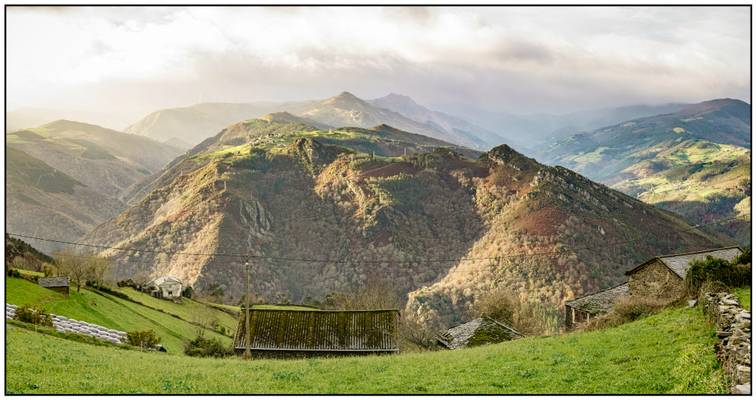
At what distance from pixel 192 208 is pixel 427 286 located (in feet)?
270

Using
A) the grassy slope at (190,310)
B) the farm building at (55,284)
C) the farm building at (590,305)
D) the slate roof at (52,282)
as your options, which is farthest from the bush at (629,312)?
the grassy slope at (190,310)

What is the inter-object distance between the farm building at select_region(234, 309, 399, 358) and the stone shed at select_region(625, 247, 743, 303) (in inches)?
632

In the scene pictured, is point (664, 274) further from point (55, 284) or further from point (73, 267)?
point (73, 267)

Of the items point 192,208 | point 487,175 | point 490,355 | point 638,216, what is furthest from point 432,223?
point 490,355

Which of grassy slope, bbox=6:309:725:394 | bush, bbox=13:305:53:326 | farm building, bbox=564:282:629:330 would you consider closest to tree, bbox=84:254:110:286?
bush, bbox=13:305:53:326

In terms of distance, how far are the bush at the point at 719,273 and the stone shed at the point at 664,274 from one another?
546 centimetres

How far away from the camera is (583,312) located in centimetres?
4459

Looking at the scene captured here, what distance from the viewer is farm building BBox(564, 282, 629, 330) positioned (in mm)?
43750

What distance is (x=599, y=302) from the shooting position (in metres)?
44.8

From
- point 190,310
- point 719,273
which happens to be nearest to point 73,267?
point 190,310

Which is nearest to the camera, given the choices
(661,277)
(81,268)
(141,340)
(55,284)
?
(661,277)

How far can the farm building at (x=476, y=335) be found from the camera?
143 ft

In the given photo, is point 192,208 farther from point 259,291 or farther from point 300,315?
point 300,315

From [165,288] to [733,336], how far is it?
3107 inches
